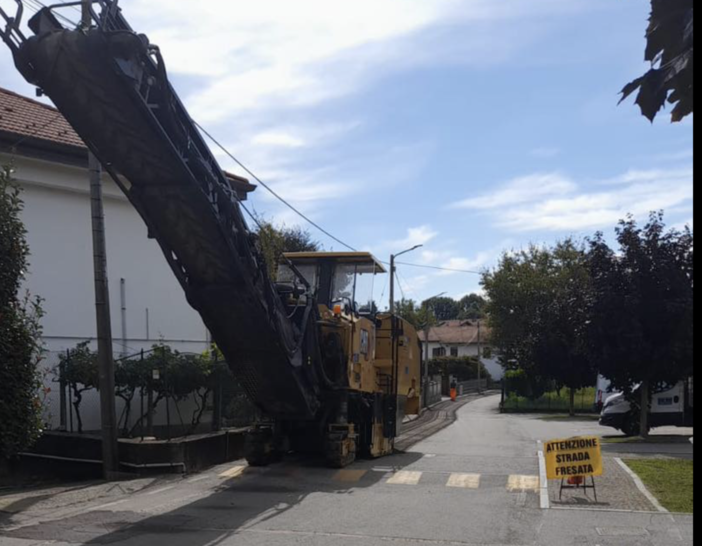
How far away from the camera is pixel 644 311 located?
22750 millimetres

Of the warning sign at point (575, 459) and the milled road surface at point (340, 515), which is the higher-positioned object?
the warning sign at point (575, 459)

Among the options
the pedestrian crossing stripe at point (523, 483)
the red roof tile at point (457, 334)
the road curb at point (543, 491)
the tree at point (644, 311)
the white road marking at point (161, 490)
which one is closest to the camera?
the road curb at point (543, 491)

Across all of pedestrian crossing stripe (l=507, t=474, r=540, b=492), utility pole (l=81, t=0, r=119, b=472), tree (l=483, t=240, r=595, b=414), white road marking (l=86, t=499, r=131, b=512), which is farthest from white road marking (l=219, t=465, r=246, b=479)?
tree (l=483, t=240, r=595, b=414)

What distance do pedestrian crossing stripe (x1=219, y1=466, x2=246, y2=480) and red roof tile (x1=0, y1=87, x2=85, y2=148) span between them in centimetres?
796

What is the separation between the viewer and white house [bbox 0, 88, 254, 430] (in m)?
18.4

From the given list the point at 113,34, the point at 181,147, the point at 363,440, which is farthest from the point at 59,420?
the point at 113,34

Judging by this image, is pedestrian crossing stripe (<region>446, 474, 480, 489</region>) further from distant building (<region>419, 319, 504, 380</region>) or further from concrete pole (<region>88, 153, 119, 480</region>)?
distant building (<region>419, 319, 504, 380</region>)

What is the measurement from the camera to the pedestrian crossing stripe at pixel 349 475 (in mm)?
13680

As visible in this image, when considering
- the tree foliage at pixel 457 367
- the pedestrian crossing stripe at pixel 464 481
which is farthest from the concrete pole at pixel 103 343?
the tree foliage at pixel 457 367

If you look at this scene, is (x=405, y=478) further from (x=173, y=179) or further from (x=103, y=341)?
(x=173, y=179)

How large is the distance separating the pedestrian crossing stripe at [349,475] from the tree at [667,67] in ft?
31.5

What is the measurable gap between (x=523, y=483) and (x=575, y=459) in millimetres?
1357

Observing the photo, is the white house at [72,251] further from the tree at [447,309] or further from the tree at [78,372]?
the tree at [447,309]

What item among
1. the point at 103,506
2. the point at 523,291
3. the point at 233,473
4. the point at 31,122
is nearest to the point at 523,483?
the point at 233,473
